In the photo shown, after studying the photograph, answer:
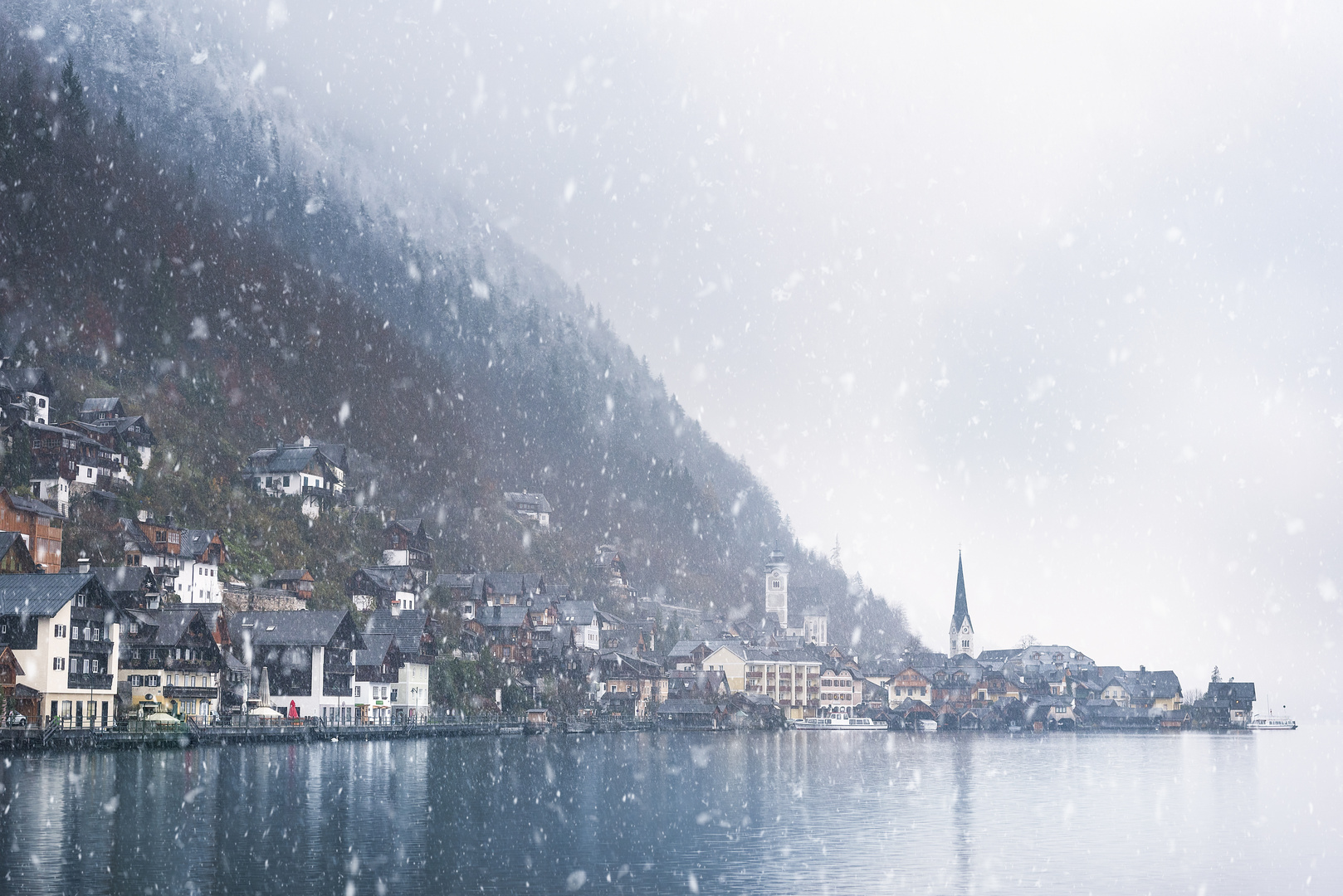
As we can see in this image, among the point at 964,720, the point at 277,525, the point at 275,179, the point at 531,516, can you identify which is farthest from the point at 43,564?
the point at 275,179

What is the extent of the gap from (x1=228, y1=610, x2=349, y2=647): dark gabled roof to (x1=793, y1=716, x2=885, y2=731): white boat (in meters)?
74.3

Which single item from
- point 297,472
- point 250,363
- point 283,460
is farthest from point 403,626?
point 250,363

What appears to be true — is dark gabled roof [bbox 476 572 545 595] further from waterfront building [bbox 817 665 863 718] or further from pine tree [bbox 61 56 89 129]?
pine tree [bbox 61 56 89 129]

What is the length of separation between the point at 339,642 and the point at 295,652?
2.99m

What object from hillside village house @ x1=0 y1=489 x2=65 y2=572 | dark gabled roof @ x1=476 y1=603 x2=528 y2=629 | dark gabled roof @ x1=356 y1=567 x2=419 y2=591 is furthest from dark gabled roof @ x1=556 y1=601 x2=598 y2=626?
hillside village house @ x1=0 y1=489 x2=65 y2=572

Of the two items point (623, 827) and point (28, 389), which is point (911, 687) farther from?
point (623, 827)

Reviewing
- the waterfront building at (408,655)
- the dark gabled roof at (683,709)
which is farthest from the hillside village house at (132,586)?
the dark gabled roof at (683,709)

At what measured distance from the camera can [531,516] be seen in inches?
6427

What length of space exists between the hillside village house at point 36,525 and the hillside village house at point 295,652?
12.2 m

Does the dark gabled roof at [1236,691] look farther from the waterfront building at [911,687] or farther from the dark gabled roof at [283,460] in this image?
the dark gabled roof at [283,460]

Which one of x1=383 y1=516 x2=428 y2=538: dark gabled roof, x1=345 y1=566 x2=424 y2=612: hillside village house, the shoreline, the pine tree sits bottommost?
the shoreline

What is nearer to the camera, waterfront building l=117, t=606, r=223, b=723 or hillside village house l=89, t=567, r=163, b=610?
waterfront building l=117, t=606, r=223, b=723

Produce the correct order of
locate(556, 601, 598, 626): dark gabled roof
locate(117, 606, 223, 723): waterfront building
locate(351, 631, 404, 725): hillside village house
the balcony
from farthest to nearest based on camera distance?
locate(556, 601, 598, 626): dark gabled roof
locate(351, 631, 404, 725): hillside village house
locate(117, 606, 223, 723): waterfront building
the balcony

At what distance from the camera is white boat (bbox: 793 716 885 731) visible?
14996 cm
